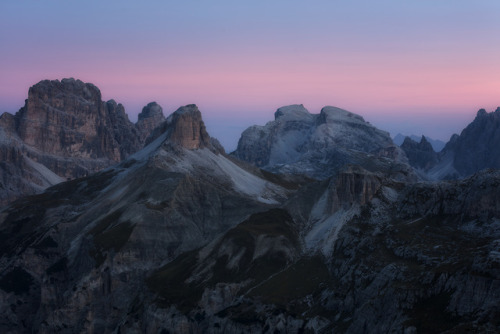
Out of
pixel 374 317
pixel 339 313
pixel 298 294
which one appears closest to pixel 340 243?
pixel 298 294

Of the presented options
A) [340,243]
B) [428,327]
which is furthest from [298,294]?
[428,327]

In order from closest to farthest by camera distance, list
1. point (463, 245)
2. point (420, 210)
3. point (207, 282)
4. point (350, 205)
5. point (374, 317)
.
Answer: point (374, 317)
point (463, 245)
point (420, 210)
point (207, 282)
point (350, 205)

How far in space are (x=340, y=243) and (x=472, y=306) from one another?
5474 centimetres

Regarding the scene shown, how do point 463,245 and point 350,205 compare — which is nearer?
point 463,245

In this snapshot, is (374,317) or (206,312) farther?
(206,312)

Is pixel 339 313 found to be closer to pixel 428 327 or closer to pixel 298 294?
pixel 298 294

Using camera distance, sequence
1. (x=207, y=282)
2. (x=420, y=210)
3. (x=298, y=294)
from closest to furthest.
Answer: (x=298, y=294), (x=420, y=210), (x=207, y=282)

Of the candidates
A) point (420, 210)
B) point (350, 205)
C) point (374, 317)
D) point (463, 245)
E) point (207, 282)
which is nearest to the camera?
point (374, 317)

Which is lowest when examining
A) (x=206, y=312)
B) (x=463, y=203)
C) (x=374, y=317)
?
(x=206, y=312)

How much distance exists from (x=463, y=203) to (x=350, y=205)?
1679 inches

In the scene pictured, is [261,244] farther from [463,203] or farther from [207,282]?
[463,203]

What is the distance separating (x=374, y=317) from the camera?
12862 centimetres

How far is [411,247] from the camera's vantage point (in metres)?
146

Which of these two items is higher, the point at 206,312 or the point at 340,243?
the point at 340,243
